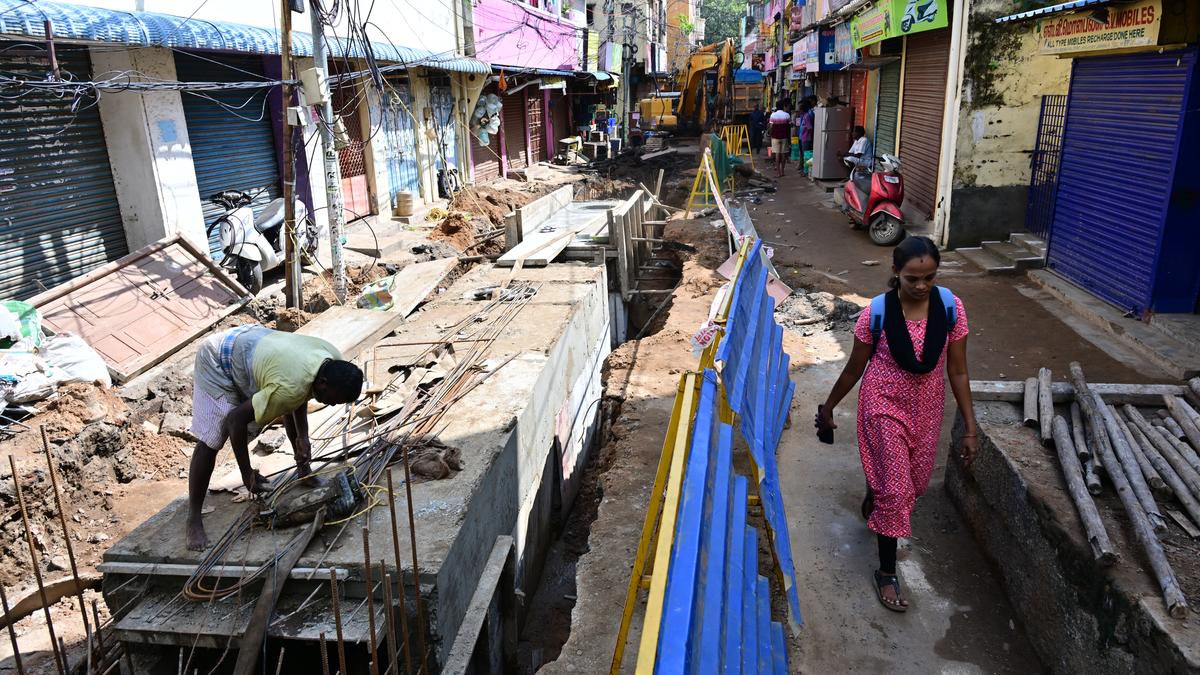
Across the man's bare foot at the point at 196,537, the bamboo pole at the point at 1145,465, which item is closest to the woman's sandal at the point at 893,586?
the bamboo pole at the point at 1145,465

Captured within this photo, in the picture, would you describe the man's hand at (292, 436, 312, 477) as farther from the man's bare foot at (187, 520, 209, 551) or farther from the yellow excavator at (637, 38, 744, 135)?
the yellow excavator at (637, 38, 744, 135)

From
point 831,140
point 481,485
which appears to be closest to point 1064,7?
point 481,485

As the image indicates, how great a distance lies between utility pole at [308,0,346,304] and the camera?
28.2ft

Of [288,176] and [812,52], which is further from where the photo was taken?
[812,52]

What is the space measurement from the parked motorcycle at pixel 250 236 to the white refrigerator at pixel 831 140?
12.2 metres

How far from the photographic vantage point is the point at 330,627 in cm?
350

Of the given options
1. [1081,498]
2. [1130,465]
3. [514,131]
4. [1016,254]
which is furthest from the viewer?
[514,131]

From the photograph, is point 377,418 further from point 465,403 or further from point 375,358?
point 375,358

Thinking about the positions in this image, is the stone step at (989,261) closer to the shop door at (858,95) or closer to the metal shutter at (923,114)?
the metal shutter at (923,114)

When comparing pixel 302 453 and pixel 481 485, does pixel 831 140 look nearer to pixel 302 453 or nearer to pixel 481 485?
pixel 481 485

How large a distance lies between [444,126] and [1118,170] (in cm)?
1385

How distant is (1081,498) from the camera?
3160mm

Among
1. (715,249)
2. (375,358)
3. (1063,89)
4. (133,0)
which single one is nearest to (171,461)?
(375,358)

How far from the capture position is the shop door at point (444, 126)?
55.7 feet
